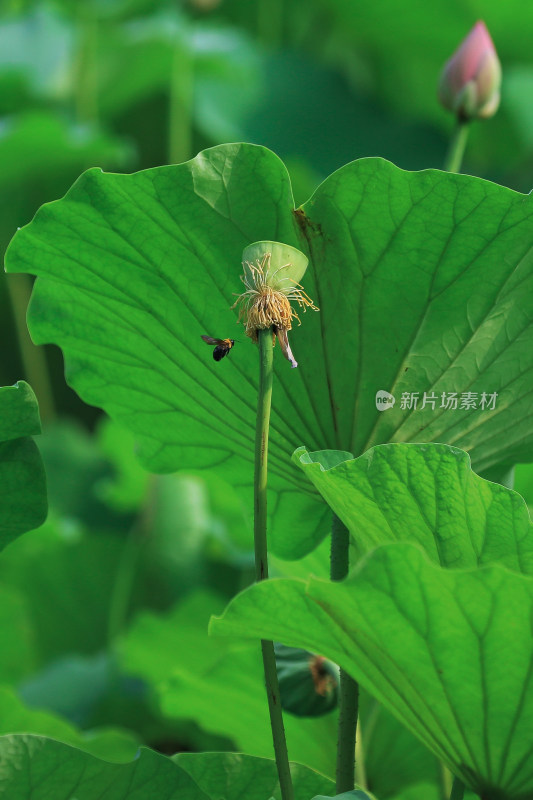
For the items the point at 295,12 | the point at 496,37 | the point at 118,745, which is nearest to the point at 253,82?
the point at 295,12

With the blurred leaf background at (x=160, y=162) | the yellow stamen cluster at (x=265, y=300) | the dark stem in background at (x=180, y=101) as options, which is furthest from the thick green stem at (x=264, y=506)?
the dark stem in background at (x=180, y=101)

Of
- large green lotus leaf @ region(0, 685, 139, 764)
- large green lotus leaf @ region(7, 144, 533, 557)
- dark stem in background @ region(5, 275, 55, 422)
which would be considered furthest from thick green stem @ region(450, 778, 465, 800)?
dark stem in background @ region(5, 275, 55, 422)

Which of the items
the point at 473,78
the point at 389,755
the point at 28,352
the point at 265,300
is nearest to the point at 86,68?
the point at 28,352

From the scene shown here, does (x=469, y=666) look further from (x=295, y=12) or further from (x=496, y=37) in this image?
(x=295, y=12)

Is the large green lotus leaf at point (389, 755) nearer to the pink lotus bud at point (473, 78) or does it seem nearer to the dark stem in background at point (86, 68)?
the pink lotus bud at point (473, 78)

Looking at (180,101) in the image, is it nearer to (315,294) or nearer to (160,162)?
(160,162)
